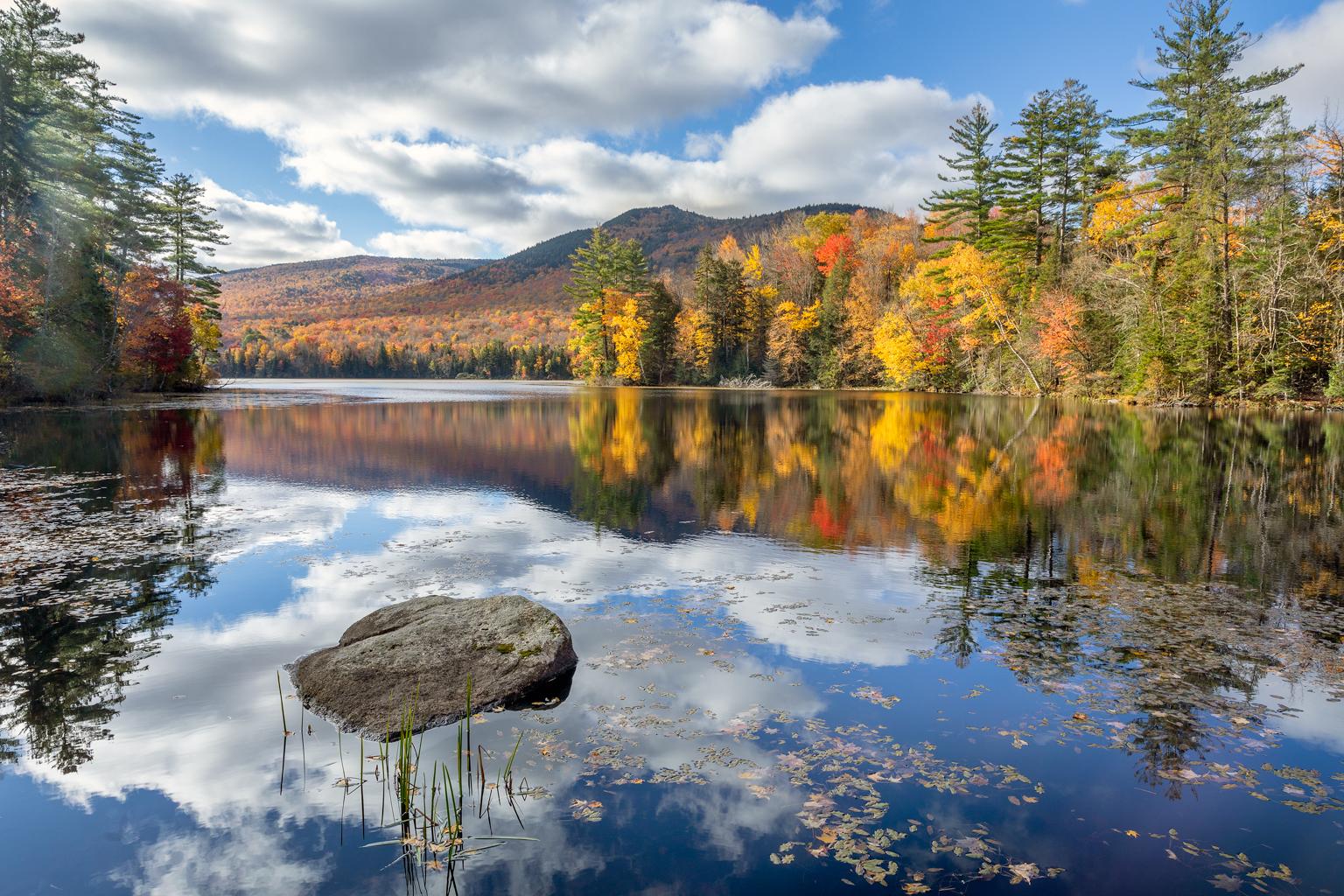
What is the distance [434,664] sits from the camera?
5941 millimetres

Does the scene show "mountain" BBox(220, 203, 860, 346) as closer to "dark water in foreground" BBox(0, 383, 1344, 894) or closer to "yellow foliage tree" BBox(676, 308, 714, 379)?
"yellow foliage tree" BBox(676, 308, 714, 379)

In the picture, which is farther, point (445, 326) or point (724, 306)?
point (445, 326)

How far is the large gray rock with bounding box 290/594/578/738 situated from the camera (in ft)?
18.0

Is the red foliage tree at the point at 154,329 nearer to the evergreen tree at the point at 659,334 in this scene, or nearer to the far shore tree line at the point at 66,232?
the far shore tree line at the point at 66,232

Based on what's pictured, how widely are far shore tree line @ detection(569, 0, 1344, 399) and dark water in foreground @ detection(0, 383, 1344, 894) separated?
2793 cm

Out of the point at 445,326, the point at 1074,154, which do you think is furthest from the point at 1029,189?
the point at 445,326

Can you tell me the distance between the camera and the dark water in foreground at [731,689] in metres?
3.88

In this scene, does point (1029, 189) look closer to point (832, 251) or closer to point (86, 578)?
point (832, 251)

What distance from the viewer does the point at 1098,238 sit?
155ft

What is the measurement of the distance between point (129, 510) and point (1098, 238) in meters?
54.1

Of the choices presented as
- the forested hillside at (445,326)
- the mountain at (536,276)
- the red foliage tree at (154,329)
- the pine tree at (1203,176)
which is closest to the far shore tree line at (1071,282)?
the pine tree at (1203,176)

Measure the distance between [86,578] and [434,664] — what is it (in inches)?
229

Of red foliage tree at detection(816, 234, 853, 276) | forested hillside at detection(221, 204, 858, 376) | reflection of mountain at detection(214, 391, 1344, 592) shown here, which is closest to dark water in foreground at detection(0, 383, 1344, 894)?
reflection of mountain at detection(214, 391, 1344, 592)

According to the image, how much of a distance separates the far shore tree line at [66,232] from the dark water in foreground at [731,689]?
25297 millimetres
